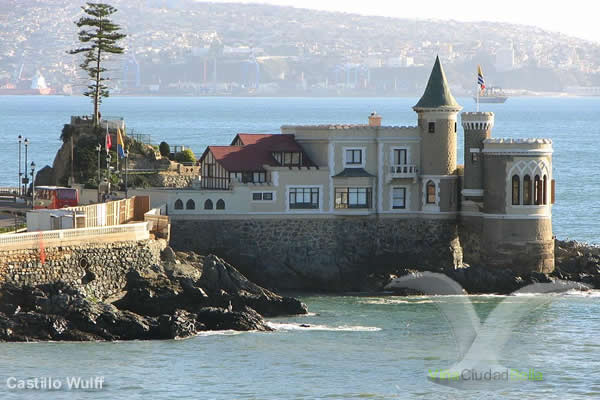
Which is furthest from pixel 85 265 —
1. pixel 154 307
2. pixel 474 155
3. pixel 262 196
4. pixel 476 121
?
pixel 476 121

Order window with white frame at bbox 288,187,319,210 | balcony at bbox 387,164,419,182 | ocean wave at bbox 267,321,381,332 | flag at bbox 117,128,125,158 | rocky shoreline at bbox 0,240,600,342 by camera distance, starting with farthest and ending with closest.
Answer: flag at bbox 117,128,125,158 → balcony at bbox 387,164,419,182 → window with white frame at bbox 288,187,319,210 → ocean wave at bbox 267,321,381,332 → rocky shoreline at bbox 0,240,600,342

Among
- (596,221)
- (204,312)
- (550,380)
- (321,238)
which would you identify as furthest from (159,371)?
(596,221)

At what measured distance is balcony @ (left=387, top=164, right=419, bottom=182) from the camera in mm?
70250

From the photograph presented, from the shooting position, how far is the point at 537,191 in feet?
226

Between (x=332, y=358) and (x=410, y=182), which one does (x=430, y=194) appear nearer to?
(x=410, y=182)

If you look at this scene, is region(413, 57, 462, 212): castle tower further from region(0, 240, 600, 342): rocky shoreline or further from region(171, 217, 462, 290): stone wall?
region(0, 240, 600, 342): rocky shoreline

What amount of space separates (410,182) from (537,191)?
18.9 ft

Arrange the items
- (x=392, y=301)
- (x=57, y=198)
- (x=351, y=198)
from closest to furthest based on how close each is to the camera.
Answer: (x=392, y=301)
(x=351, y=198)
(x=57, y=198)

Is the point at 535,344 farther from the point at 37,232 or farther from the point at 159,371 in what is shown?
the point at 37,232

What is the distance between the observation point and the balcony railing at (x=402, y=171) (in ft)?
230

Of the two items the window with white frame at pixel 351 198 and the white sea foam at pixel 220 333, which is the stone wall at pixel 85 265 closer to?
the white sea foam at pixel 220 333

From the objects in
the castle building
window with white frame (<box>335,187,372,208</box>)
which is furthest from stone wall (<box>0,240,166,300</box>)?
window with white frame (<box>335,187,372,208</box>)

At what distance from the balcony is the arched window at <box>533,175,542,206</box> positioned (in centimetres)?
544

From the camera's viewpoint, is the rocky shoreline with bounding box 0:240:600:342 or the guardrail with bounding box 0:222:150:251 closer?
the rocky shoreline with bounding box 0:240:600:342
